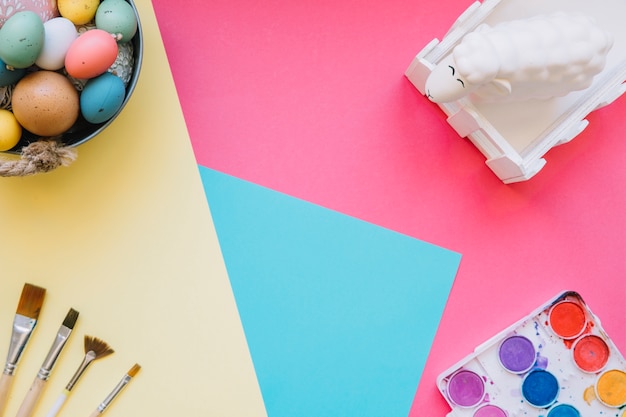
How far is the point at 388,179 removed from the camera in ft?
2.89

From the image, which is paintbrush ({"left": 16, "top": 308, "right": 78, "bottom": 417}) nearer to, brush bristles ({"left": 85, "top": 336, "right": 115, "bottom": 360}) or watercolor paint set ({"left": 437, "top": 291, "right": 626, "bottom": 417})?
brush bristles ({"left": 85, "top": 336, "right": 115, "bottom": 360})

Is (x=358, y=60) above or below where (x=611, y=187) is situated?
above

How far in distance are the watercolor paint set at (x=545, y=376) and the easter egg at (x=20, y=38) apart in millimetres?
676

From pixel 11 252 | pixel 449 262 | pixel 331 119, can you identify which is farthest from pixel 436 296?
pixel 11 252

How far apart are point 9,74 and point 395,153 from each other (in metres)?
0.51

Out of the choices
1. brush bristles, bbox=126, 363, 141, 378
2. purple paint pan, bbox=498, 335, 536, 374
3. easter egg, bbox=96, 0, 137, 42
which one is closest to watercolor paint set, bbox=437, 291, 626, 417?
purple paint pan, bbox=498, 335, 536, 374

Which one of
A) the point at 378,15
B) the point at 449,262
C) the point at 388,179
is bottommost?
the point at 449,262

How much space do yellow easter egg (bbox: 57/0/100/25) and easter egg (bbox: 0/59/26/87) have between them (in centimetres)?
8

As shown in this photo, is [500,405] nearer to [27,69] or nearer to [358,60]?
[358,60]

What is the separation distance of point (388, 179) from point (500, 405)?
359mm

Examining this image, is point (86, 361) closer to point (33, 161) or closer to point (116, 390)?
point (116, 390)

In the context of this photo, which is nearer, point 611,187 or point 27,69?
point 27,69

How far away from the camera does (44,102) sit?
0.68 m

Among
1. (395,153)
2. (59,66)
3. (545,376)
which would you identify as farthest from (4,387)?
(545,376)
